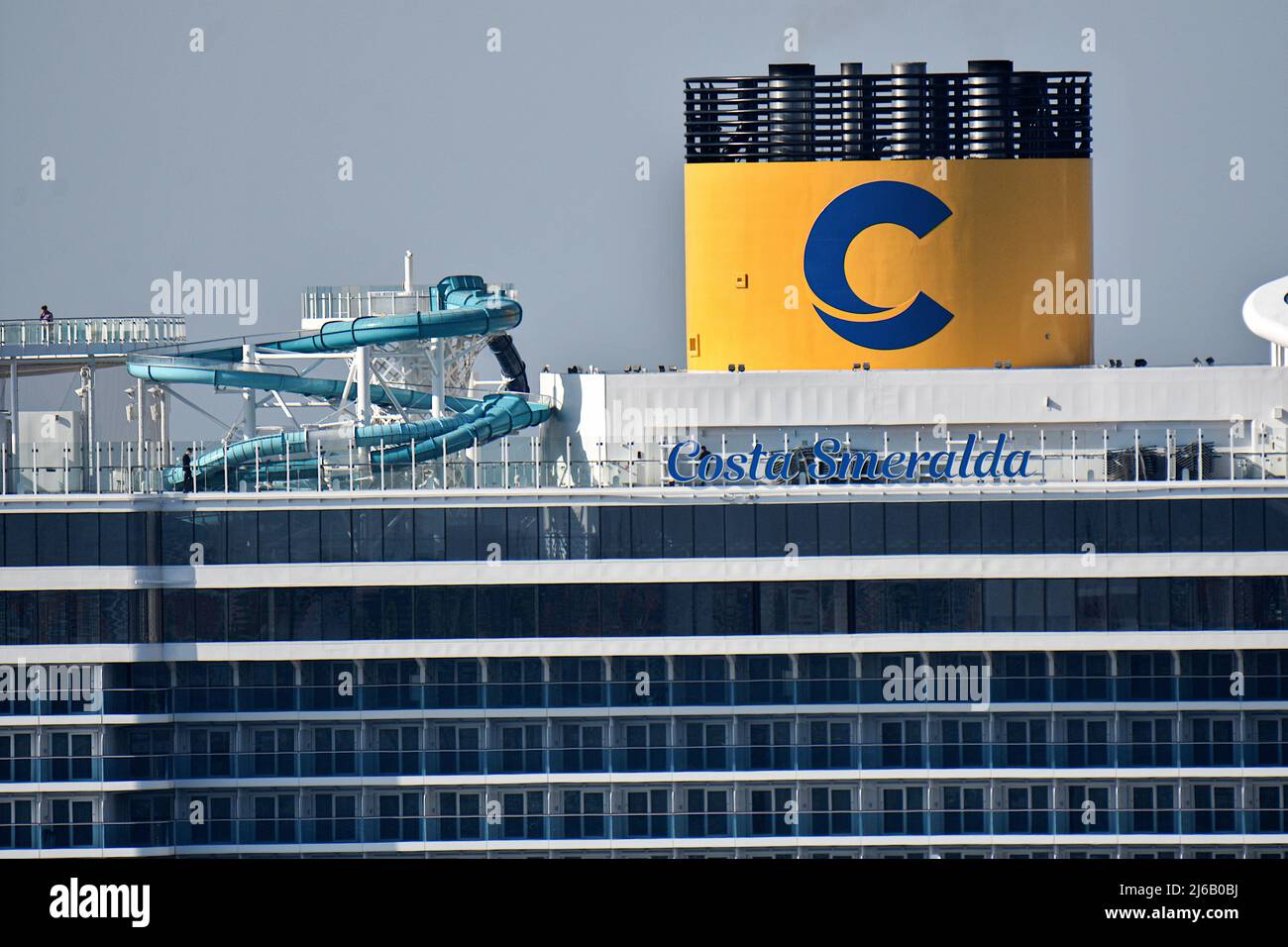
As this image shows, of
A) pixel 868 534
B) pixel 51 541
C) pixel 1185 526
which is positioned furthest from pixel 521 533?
pixel 1185 526

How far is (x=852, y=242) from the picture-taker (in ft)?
105

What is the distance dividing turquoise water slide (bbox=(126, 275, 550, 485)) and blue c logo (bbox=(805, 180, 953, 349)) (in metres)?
5.44

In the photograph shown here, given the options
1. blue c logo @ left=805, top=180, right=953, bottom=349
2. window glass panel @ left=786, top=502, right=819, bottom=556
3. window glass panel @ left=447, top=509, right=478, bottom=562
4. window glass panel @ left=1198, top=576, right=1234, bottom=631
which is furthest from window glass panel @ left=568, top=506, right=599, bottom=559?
window glass panel @ left=1198, top=576, right=1234, bottom=631

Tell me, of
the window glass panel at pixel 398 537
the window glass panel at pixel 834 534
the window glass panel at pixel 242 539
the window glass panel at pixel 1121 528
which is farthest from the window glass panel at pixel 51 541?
the window glass panel at pixel 1121 528

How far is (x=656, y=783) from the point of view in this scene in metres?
28.3

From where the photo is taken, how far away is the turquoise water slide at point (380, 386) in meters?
30.9

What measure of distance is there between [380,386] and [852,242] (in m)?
9.36

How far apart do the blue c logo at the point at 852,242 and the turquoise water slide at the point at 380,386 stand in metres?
5.44

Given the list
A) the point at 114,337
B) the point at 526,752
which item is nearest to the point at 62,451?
the point at 114,337

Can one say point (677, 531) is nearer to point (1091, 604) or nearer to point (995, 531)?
point (995, 531)

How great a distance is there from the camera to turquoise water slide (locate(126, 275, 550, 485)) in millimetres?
30938
